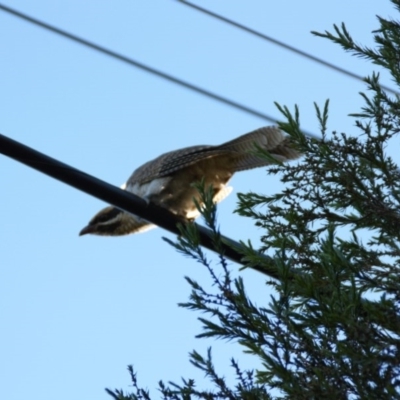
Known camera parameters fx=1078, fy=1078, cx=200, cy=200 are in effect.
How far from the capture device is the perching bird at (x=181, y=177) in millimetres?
6062

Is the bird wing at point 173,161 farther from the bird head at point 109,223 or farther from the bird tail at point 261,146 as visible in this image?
the bird head at point 109,223

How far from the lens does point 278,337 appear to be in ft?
10.4

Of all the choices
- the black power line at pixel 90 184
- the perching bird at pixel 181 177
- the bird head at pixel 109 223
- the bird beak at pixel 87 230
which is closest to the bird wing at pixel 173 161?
the perching bird at pixel 181 177

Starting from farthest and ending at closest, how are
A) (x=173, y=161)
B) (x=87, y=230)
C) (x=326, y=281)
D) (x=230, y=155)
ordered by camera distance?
(x=87, y=230) → (x=173, y=161) → (x=230, y=155) → (x=326, y=281)

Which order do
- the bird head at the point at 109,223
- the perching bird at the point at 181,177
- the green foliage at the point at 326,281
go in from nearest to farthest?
the green foliage at the point at 326,281 < the perching bird at the point at 181,177 < the bird head at the point at 109,223

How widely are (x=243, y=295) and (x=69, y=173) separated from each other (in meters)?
1.30

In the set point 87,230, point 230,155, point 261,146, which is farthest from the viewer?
point 87,230

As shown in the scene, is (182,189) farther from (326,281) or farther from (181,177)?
(326,281)

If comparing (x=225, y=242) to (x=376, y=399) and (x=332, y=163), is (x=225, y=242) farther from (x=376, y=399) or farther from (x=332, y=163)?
(x=376, y=399)

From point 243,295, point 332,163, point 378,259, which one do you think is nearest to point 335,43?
point 332,163

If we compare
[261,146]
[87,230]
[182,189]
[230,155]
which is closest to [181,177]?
[182,189]

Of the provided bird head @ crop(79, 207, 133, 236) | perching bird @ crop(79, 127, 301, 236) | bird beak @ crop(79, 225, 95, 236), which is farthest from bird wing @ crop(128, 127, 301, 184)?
bird beak @ crop(79, 225, 95, 236)

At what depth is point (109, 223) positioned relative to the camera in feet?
22.3

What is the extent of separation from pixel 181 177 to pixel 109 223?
0.68 m
